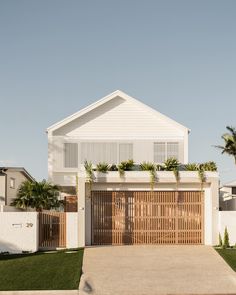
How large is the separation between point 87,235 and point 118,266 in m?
5.42

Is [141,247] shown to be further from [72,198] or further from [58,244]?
[72,198]

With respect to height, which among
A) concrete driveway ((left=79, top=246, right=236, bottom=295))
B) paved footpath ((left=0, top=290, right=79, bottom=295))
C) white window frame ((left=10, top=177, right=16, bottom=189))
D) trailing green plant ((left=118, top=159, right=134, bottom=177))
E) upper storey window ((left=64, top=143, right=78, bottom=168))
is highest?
upper storey window ((left=64, top=143, right=78, bottom=168))

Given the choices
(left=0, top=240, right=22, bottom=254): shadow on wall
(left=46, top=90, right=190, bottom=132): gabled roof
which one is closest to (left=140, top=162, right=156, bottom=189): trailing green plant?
(left=46, top=90, right=190, bottom=132): gabled roof

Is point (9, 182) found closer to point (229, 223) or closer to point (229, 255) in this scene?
point (229, 223)

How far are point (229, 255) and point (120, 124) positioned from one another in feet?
42.1

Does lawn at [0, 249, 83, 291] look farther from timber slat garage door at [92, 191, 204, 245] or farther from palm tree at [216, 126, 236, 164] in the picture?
palm tree at [216, 126, 236, 164]

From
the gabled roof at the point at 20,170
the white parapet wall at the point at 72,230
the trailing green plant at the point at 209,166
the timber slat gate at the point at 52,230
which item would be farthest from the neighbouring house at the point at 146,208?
the gabled roof at the point at 20,170

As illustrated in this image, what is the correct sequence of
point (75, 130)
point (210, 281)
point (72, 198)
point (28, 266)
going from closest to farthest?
point (210, 281)
point (28, 266)
point (72, 198)
point (75, 130)

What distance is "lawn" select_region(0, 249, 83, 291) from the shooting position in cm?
1745

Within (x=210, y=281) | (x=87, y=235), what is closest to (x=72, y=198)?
(x=87, y=235)

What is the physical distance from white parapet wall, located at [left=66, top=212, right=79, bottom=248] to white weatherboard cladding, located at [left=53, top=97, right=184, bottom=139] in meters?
8.31

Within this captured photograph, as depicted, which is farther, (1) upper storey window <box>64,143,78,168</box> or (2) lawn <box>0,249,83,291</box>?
(1) upper storey window <box>64,143,78,168</box>

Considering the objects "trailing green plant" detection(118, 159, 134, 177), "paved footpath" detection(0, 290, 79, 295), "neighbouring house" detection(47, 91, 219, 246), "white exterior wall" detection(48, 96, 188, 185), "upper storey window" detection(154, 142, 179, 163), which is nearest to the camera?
"paved footpath" detection(0, 290, 79, 295)

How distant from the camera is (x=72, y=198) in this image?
3027 centimetres
